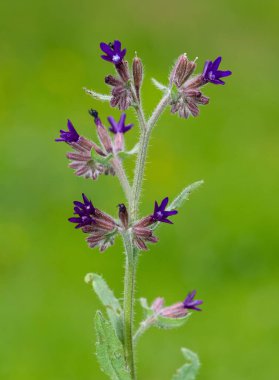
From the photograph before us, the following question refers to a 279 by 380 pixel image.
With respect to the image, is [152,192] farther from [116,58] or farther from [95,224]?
[116,58]

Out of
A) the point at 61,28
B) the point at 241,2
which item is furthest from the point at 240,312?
the point at 241,2

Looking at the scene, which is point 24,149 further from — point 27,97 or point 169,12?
point 169,12

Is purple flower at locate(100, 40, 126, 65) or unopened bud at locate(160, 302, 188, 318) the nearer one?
purple flower at locate(100, 40, 126, 65)

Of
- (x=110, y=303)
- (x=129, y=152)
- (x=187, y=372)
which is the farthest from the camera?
(x=187, y=372)

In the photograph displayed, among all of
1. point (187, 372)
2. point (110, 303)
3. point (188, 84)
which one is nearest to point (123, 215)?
point (110, 303)

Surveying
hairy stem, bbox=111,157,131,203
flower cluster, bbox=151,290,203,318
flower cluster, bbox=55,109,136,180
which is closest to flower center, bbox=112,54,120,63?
flower cluster, bbox=55,109,136,180

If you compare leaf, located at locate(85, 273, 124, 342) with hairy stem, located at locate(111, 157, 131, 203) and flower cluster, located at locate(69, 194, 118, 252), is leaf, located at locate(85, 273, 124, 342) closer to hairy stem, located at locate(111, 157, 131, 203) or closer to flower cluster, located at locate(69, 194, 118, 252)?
flower cluster, located at locate(69, 194, 118, 252)
